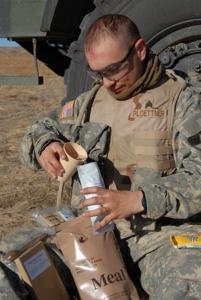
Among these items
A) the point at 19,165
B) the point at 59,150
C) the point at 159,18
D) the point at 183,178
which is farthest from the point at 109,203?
the point at 19,165

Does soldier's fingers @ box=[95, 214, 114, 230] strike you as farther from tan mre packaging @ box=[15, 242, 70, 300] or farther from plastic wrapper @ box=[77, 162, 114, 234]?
tan mre packaging @ box=[15, 242, 70, 300]

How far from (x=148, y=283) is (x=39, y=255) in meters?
0.46

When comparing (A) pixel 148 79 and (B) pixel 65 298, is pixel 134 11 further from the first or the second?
(B) pixel 65 298

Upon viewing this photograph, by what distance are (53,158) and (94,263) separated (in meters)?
0.48

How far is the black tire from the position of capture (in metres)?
4.30

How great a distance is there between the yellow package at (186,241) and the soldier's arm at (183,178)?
0.08m

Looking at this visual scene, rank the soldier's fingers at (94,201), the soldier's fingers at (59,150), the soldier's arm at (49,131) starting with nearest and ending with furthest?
the soldier's fingers at (94,201)
the soldier's fingers at (59,150)
the soldier's arm at (49,131)

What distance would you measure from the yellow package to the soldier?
1.0 inches

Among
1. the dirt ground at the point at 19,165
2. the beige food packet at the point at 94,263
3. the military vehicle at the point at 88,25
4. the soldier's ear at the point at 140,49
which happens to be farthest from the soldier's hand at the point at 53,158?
the dirt ground at the point at 19,165

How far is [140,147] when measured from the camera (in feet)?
10.6

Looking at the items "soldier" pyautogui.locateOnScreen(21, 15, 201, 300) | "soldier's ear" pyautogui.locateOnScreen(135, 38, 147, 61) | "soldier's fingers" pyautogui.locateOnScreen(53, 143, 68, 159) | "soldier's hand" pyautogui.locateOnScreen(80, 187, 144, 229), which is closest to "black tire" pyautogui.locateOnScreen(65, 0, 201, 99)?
"soldier" pyautogui.locateOnScreen(21, 15, 201, 300)

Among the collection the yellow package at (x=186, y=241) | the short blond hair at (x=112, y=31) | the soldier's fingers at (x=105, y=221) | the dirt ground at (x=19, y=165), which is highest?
the short blond hair at (x=112, y=31)

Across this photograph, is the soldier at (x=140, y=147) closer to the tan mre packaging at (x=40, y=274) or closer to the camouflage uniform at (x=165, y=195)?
the camouflage uniform at (x=165, y=195)

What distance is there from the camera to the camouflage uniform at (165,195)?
9.65 ft
